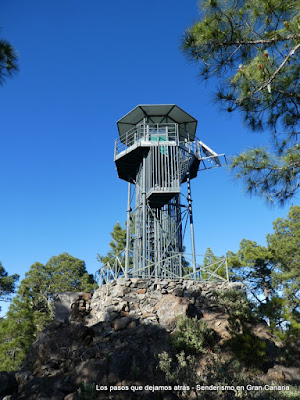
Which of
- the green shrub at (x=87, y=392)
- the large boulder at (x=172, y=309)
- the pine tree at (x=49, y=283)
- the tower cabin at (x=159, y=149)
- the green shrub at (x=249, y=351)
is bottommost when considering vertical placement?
the green shrub at (x=87, y=392)

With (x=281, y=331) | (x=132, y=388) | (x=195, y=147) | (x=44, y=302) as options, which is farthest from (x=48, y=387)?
(x=44, y=302)

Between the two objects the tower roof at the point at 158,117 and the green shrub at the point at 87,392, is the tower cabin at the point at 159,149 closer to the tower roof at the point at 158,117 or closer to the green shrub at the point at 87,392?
the tower roof at the point at 158,117

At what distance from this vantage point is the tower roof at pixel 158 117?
44.5ft

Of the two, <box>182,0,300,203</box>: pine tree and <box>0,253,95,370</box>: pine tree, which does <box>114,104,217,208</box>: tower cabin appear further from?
<box>0,253,95,370</box>: pine tree

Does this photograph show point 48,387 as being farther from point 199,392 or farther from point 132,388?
point 199,392

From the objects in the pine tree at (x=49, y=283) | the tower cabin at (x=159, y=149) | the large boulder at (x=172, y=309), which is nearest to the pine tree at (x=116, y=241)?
the pine tree at (x=49, y=283)

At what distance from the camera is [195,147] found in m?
13.9

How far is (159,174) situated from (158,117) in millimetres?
3149

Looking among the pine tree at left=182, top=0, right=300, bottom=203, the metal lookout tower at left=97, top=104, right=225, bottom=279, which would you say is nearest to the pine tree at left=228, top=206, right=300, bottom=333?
the metal lookout tower at left=97, top=104, right=225, bottom=279

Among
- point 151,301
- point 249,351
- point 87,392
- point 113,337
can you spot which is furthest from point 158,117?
point 87,392

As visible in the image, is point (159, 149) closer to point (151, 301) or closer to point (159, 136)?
point (159, 136)

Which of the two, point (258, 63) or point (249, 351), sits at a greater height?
point (258, 63)

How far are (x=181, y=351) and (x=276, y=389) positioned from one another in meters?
2.13

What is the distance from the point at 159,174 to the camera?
12.7 m
